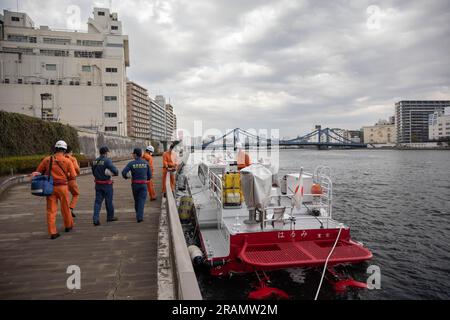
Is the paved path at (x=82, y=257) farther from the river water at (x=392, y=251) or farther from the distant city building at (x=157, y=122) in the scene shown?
the distant city building at (x=157, y=122)

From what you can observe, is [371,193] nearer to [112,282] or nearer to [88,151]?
[112,282]

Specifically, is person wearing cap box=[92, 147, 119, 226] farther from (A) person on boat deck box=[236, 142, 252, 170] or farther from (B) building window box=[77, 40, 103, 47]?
(B) building window box=[77, 40, 103, 47]

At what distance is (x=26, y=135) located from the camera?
17734mm

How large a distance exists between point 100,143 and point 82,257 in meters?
31.3

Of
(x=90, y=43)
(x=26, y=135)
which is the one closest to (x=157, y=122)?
(x=90, y=43)

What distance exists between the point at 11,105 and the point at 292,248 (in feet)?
185

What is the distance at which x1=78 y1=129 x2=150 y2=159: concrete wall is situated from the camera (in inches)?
1110

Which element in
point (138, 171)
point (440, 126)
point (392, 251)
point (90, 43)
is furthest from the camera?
point (440, 126)

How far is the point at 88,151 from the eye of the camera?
29.2 metres

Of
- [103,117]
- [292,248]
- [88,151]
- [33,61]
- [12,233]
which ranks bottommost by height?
[292,248]

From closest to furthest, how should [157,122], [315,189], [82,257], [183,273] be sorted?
[183,273] < [82,257] < [315,189] < [157,122]

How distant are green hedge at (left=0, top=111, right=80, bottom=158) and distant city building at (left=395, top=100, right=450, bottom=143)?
518ft

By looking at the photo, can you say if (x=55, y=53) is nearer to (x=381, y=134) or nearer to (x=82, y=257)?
(x=82, y=257)
